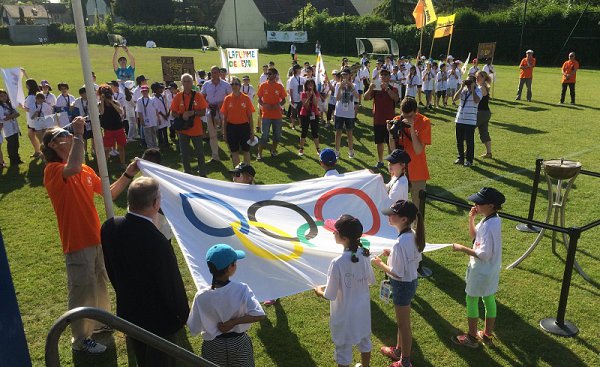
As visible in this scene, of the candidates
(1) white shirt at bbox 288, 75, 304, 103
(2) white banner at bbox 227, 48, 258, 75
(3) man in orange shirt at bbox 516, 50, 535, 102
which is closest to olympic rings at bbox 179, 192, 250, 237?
(1) white shirt at bbox 288, 75, 304, 103

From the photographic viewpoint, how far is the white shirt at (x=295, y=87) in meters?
15.4

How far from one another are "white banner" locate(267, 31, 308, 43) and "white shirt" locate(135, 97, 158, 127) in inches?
1706

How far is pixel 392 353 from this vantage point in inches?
197

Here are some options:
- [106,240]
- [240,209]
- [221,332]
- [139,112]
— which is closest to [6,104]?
[139,112]

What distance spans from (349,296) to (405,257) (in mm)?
749

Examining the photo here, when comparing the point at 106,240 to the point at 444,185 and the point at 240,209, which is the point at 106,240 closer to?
the point at 240,209

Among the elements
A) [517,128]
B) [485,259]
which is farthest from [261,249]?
[517,128]

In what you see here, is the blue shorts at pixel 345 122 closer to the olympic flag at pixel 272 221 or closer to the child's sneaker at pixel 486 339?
the olympic flag at pixel 272 221

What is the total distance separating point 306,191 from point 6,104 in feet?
32.4

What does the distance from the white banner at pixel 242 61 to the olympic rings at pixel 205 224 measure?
453 inches

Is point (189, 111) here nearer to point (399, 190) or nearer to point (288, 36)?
point (399, 190)

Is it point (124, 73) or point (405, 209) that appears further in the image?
point (124, 73)

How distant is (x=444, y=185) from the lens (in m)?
10.5

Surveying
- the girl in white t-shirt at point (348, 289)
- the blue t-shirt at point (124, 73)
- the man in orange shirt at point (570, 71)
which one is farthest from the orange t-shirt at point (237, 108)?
the man in orange shirt at point (570, 71)
